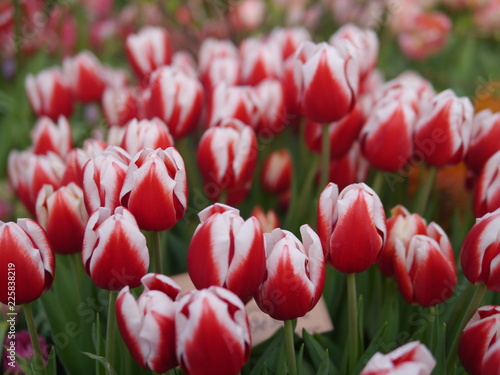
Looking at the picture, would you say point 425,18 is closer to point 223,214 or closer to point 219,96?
point 219,96

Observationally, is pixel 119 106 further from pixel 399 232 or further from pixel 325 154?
pixel 399 232

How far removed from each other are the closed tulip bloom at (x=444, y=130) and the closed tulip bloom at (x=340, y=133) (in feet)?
0.41

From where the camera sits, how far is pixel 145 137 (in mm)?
772

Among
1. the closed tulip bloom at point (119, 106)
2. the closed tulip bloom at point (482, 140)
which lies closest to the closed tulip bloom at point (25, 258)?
the closed tulip bloom at point (119, 106)

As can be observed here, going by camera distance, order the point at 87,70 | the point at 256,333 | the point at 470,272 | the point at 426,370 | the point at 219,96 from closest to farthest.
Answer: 1. the point at 426,370
2. the point at 470,272
3. the point at 256,333
4. the point at 219,96
5. the point at 87,70

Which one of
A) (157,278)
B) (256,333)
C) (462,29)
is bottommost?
(462,29)

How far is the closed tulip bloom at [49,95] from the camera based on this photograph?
119 centimetres

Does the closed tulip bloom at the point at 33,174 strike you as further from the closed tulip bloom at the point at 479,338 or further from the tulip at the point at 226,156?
the closed tulip bloom at the point at 479,338

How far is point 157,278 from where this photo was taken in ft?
1.77

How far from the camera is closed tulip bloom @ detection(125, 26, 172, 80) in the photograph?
1.24 m

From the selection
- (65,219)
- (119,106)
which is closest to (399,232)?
(65,219)

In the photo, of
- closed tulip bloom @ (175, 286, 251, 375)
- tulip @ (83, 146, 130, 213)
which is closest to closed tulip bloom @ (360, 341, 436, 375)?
closed tulip bloom @ (175, 286, 251, 375)

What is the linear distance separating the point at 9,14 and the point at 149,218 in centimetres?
122

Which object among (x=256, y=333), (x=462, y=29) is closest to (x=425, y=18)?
(x=462, y=29)
